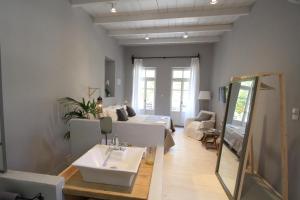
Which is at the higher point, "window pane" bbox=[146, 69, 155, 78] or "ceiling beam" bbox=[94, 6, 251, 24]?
"ceiling beam" bbox=[94, 6, 251, 24]

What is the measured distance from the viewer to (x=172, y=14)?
11.5 ft

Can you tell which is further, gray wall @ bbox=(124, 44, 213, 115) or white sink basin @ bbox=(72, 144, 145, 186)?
gray wall @ bbox=(124, 44, 213, 115)

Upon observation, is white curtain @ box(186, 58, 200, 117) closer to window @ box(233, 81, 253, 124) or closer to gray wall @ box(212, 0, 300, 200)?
gray wall @ box(212, 0, 300, 200)

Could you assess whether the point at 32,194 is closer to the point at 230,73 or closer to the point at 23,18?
the point at 23,18

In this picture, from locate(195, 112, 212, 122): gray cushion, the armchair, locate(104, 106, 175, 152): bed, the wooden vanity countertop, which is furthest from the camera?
locate(195, 112, 212, 122): gray cushion

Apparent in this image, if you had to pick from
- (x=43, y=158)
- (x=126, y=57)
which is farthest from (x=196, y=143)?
(x=126, y=57)

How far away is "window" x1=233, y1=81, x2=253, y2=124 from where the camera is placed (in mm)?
2250

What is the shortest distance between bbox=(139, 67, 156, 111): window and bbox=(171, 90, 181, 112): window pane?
745 mm

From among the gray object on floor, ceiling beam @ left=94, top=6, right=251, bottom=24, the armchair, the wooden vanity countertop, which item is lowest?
the armchair

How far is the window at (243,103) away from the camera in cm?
225

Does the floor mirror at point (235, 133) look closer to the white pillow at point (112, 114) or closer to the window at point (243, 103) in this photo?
the window at point (243, 103)

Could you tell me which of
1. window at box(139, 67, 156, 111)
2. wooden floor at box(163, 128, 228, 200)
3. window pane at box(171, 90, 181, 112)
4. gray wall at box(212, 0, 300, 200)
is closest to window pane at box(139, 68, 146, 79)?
window at box(139, 67, 156, 111)

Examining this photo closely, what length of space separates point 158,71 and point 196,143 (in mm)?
2950

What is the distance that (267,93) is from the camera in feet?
8.70
